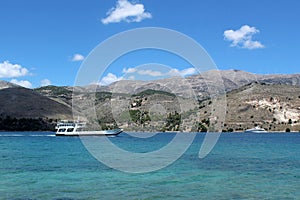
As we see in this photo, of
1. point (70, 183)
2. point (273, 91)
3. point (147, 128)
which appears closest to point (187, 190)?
point (70, 183)

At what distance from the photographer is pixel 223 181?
1137 inches

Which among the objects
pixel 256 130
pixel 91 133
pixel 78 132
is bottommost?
pixel 91 133

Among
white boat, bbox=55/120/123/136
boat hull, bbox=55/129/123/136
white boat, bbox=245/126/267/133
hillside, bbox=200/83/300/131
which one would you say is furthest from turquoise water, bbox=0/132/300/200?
hillside, bbox=200/83/300/131

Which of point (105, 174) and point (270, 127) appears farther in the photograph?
point (270, 127)

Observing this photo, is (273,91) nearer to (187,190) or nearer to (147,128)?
(147,128)

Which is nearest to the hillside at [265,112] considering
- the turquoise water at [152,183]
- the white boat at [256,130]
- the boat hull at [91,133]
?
the white boat at [256,130]

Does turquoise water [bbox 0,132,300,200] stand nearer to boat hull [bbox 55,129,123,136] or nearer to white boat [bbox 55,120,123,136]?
boat hull [bbox 55,129,123,136]

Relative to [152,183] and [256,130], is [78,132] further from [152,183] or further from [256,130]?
[152,183]

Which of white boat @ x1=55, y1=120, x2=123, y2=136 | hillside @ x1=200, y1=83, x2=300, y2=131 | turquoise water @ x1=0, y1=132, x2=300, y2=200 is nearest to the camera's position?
turquoise water @ x1=0, y1=132, x2=300, y2=200

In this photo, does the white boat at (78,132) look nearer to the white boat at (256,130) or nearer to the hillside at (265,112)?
the hillside at (265,112)

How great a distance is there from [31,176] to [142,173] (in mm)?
8825

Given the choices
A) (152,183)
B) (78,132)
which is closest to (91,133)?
(78,132)

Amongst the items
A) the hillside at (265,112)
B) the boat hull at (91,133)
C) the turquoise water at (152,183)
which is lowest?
the turquoise water at (152,183)

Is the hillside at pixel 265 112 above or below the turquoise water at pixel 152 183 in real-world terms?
above
